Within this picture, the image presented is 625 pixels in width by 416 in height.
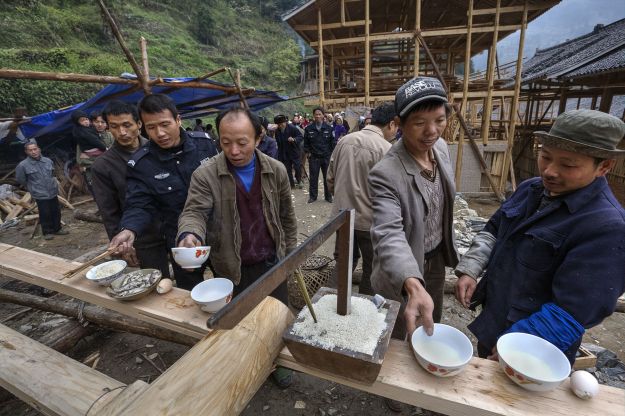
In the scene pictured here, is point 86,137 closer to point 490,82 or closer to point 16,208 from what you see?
point 16,208

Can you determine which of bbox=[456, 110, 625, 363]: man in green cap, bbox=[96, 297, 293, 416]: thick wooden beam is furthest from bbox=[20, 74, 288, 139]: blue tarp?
bbox=[456, 110, 625, 363]: man in green cap

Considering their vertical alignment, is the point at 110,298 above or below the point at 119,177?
below

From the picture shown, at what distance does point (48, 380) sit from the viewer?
1.84m

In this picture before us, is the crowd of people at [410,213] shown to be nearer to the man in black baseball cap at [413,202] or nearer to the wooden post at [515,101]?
the man in black baseball cap at [413,202]

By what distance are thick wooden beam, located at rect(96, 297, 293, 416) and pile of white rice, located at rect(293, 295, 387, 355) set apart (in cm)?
26

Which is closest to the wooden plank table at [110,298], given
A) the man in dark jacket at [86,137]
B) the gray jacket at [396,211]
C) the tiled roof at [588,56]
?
the gray jacket at [396,211]

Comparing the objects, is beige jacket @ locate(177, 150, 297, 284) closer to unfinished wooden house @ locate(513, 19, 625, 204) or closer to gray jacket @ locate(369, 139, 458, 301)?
gray jacket @ locate(369, 139, 458, 301)

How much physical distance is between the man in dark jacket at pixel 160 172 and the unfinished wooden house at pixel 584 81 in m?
11.0

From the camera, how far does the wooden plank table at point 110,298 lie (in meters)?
1.91

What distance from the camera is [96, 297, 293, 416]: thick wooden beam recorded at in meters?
1.20

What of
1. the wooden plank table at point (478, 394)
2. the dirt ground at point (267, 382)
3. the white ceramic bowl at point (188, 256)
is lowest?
the dirt ground at point (267, 382)

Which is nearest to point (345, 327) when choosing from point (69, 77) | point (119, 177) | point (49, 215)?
point (119, 177)

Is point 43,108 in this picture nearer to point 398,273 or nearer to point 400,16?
point 400,16

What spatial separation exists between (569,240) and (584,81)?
14.0m
